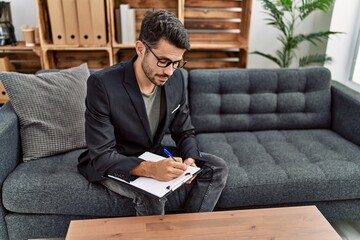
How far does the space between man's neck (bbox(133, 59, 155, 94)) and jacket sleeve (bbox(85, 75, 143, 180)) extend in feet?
0.55

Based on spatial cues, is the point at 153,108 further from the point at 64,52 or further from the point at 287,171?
the point at 64,52

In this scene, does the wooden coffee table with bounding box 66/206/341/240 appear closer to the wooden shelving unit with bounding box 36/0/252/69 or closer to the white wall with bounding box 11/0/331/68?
the wooden shelving unit with bounding box 36/0/252/69

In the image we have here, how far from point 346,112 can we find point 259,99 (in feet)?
1.73

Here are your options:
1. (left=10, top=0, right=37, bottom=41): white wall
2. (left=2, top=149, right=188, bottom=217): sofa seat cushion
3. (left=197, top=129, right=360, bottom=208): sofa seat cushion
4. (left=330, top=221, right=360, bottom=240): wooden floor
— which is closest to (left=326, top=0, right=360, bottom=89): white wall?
(left=197, top=129, right=360, bottom=208): sofa seat cushion

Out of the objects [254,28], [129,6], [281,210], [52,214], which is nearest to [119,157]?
[52,214]

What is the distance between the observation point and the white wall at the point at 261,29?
2.54 m

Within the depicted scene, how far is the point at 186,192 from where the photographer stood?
1423mm

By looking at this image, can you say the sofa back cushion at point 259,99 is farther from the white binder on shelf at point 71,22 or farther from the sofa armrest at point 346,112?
the white binder on shelf at point 71,22

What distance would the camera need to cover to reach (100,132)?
49.6 inches

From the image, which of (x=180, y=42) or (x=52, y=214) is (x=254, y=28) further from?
(x=52, y=214)

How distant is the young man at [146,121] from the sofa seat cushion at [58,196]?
6 centimetres

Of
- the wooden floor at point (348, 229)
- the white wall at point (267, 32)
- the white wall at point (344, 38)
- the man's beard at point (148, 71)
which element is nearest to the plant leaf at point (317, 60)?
the white wall at point (344, 38)

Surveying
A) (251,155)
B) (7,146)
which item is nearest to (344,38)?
(251,155)

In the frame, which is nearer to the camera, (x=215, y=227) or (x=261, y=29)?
(x=215, y=227)
